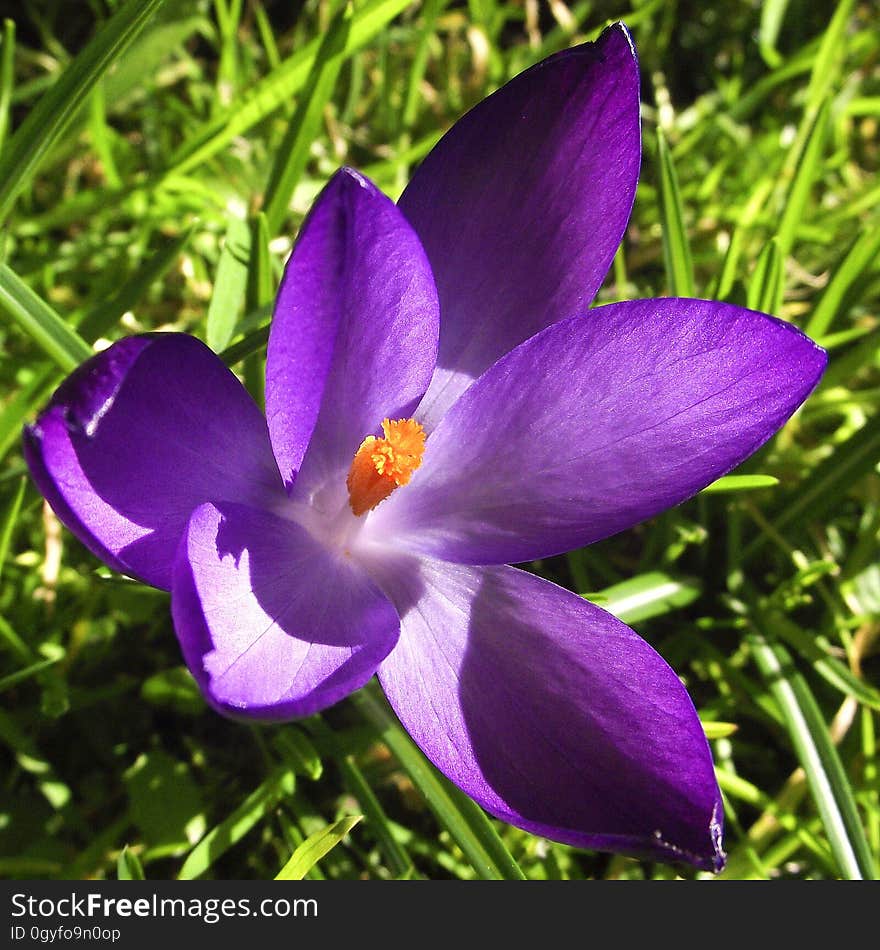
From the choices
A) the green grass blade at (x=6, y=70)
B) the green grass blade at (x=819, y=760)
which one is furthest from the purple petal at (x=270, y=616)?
the green grass blade at (x=6, y=70)

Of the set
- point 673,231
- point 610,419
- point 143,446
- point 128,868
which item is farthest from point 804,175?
point 128,868

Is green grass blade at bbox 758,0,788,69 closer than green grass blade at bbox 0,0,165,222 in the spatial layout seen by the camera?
No

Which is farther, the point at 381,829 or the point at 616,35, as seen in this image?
the point at 381,829

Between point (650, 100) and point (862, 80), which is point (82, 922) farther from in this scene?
point (862, 80)

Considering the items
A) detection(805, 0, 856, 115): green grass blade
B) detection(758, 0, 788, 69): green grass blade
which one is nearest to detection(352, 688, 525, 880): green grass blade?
detection(805, 0, 856, 115): green grass blade

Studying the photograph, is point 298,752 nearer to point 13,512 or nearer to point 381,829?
point 381,829

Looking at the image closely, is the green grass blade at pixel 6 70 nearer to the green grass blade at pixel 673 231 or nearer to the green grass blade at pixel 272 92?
the green grass blade at pixel 272 92

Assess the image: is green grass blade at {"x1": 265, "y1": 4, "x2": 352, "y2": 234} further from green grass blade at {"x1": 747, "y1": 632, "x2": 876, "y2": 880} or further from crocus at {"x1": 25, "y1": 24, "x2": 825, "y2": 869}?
green grass blade at {"x1": 747, "y1": 632, "x2": 876, "y2": 880}

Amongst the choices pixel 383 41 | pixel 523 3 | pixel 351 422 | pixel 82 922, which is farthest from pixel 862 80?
pixel 82 922
